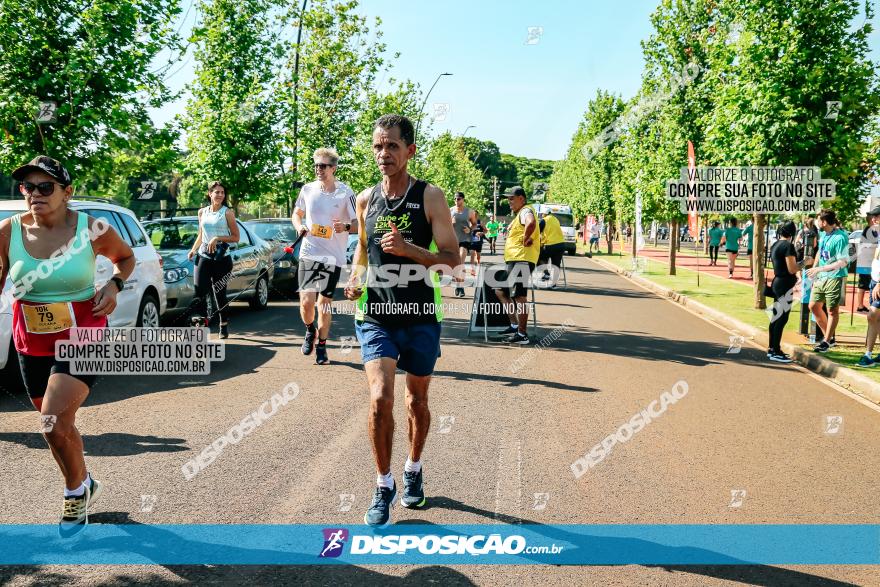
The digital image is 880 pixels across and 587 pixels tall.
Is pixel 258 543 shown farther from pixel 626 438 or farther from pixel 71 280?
pixel 626 438

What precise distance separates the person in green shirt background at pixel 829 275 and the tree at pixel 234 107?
13185 millimetres

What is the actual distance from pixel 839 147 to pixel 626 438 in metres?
9.81

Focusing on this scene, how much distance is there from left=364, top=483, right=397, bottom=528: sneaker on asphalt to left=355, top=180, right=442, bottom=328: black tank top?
93 centimetres

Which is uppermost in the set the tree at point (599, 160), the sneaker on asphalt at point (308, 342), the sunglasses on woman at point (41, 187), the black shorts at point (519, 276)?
the tree at point (599, 160)

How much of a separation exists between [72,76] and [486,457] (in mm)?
8963

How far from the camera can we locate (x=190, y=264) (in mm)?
11516

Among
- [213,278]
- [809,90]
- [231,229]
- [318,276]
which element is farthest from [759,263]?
[213,278]

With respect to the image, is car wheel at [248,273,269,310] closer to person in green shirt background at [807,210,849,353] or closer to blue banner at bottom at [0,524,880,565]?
person in green shirt background at [807,210,849,353]

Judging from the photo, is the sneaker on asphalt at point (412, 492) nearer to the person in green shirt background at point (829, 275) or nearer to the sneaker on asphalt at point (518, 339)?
the sneaker on asphalt at point (518, 339)

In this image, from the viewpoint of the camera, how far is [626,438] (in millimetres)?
5977

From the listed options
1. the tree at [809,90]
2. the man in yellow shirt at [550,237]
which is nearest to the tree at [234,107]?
the man in yellow shirt at [550,237]

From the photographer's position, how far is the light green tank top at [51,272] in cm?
392

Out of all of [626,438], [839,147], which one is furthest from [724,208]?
[626,438]

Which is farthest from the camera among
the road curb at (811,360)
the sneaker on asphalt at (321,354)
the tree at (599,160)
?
the tree at (599,160)
